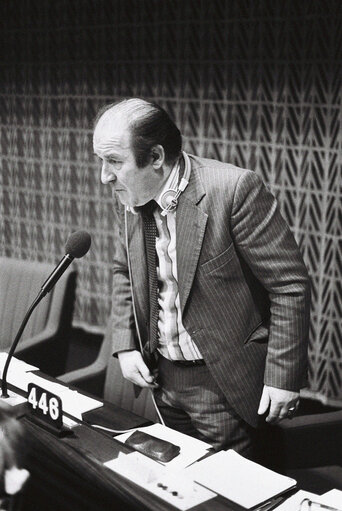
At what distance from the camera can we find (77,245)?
1962mm

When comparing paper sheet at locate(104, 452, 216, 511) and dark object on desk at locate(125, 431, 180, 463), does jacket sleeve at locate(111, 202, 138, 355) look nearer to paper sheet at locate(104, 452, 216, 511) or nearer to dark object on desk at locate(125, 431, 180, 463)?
dark object on desk at locate(125, 431, 180, 463)

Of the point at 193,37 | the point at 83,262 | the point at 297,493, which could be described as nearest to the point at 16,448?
the point at 297,493

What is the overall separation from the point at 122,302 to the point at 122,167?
1.83 feet

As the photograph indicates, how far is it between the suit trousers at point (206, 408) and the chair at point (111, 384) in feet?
1.43

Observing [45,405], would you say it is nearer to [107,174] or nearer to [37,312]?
[107,174]

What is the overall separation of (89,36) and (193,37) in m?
0.95

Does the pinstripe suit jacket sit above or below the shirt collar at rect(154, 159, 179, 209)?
below

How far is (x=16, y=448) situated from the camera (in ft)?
3.80

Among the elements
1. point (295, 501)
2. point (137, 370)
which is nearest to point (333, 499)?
point (295, 501)

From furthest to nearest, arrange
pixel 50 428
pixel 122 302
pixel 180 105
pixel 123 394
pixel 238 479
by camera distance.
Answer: pixel 180 105 → pixel 123 394 → pixel 122 302 → pixel 50 428 → pixel 238 479

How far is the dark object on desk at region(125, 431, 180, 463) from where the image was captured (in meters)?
1.78

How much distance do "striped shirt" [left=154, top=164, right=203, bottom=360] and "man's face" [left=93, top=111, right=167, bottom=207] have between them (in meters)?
0.12

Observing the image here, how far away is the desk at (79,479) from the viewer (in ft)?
4.86

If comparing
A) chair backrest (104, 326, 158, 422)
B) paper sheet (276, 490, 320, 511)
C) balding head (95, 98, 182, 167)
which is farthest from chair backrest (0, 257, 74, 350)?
paper sheet (276, 490, 320, 511)
